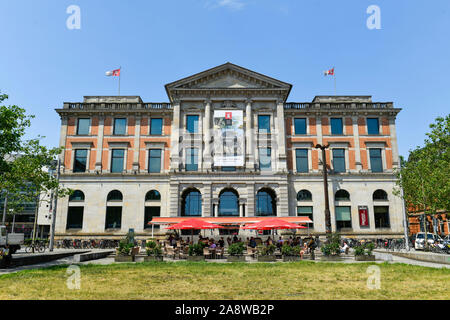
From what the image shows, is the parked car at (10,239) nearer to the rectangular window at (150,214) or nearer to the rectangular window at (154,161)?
the rectangular window at (150,214)

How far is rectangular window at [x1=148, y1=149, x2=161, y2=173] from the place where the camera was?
3956 centimetres

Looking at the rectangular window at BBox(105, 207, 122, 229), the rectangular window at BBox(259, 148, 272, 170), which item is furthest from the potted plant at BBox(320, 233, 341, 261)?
the rectangular window at BBox(105, 207, 122, 229)

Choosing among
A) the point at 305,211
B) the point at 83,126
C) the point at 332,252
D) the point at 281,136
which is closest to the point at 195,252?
the point at 332,252

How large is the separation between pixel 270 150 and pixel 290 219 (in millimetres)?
11806

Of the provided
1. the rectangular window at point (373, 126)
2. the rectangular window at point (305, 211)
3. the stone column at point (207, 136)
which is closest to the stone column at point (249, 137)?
the stone column at point (207, 136)

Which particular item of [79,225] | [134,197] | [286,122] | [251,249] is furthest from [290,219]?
[79,225]

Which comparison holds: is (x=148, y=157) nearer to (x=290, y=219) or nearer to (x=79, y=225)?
(x=79, y=225)

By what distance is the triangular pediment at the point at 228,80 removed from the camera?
129 feet

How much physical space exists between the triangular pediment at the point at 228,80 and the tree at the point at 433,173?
54.8ft

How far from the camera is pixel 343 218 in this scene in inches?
1496

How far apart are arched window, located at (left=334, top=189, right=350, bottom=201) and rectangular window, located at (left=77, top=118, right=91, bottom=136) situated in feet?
107

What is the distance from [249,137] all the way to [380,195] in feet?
58.1

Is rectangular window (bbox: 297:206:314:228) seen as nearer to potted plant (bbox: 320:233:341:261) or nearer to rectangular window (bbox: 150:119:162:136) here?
potted plant (bbox: 320:233:341:261)
